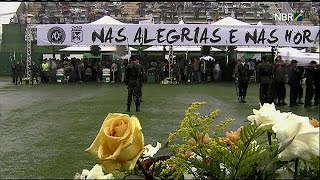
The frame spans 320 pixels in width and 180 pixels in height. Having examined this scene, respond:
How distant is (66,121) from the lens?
43.8 ft

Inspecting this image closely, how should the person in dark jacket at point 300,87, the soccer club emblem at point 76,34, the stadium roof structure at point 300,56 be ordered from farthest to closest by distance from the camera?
the soccer club emblem at point 76,34
the person in dark jacket at point 300,87
the stadium roof structure at point 300,56

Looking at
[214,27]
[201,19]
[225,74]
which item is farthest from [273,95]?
[201,19]

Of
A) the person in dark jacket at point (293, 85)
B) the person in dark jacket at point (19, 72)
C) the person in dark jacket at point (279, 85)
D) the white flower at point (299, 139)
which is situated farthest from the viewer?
the person in dark jacket at point (19, 72)

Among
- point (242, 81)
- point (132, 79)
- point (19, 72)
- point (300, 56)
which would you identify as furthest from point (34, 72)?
point (300, 56)

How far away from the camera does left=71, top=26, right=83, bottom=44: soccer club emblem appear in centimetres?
2597

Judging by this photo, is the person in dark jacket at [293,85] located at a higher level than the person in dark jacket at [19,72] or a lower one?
higher

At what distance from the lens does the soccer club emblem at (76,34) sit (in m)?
26.0

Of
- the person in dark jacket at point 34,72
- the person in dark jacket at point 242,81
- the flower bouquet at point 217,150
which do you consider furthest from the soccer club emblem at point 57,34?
the flower bouquet at point 217,150

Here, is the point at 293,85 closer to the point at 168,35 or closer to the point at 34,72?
the point at 168,35

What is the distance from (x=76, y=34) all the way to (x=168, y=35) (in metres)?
4.07

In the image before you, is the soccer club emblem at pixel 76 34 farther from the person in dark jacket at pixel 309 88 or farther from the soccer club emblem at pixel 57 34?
the person in dark jacket at pixel 309 88

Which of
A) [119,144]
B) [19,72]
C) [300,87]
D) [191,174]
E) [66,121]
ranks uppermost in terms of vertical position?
[119,144]

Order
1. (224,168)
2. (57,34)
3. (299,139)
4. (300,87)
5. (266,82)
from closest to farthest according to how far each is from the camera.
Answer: (299,139), (224,168), (266,82), (300,87), (57,34)

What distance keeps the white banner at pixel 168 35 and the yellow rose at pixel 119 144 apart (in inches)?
970
